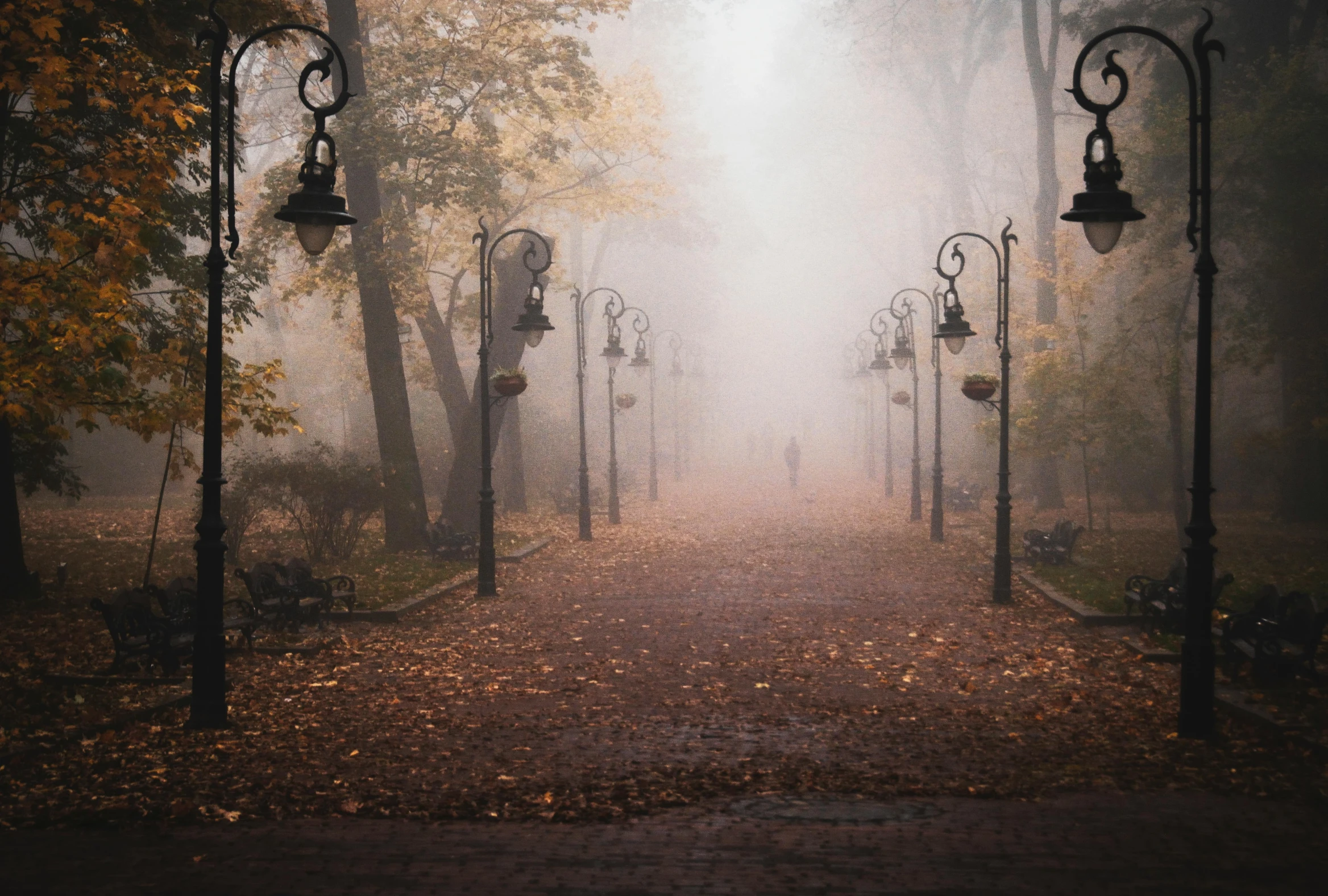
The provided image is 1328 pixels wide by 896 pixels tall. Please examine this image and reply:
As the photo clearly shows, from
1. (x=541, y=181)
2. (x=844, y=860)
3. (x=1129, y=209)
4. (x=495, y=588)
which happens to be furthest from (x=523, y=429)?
(x=844, y=860)

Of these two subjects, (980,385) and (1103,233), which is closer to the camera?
(1103,233)

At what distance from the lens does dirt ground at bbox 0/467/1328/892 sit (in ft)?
23.8

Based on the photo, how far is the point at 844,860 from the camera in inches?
237

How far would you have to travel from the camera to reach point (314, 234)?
9.41m

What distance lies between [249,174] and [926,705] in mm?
44559

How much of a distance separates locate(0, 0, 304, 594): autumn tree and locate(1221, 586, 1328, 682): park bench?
1032 centimetres

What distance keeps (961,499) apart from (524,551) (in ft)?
48.7

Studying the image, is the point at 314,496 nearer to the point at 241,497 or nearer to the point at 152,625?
the point at 241,497

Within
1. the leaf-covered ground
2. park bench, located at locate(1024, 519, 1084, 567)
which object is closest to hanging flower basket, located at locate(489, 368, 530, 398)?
the leaf-covered ground

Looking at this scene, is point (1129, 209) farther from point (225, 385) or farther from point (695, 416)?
point (695, 416)

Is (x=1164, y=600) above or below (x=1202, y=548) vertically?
below

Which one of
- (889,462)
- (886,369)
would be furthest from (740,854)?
(889,462)

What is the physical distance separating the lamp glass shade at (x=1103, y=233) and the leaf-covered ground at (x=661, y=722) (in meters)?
3.88

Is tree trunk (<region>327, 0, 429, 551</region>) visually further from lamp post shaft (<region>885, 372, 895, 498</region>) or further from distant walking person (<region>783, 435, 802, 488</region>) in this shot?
distant walking person (<region>783, 435, 802, 488</region>)
